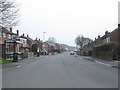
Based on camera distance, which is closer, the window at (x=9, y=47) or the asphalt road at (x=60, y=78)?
the asphalt road at (x=60, y=78)

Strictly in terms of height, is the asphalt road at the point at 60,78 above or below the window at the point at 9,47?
below

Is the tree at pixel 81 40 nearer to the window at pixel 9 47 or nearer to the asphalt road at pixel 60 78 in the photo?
the window at pixel 9 47

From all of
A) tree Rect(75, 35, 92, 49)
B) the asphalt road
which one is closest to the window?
the asphalt road

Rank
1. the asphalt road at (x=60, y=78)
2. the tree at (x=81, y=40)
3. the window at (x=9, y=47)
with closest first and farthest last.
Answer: the asphalt road at (x=60, y=78)
the window at (x=9, y=47)
the tree at (x=81, y=40)

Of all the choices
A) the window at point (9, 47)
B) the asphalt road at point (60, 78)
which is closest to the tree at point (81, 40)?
the window at point (9, 47)

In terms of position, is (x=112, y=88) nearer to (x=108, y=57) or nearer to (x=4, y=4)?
(x=4, y=4)

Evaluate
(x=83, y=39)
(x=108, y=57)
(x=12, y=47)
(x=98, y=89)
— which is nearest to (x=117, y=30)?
(x=108, y=57)

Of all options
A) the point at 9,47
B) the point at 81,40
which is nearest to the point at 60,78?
the point at 9,47

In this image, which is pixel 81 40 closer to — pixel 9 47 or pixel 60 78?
pixel 9 47

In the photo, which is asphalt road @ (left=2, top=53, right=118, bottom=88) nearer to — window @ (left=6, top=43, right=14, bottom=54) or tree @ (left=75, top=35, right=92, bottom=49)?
window @ (left=6, top=43, right=14, bottom=54)

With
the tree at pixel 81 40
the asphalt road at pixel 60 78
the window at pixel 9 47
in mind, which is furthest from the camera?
the tree at pixel 81 40

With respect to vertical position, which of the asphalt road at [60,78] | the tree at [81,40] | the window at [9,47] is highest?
the tree at [81,40]

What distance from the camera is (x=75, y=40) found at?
550 feet

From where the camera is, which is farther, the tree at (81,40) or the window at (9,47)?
the tree at (81,40)
